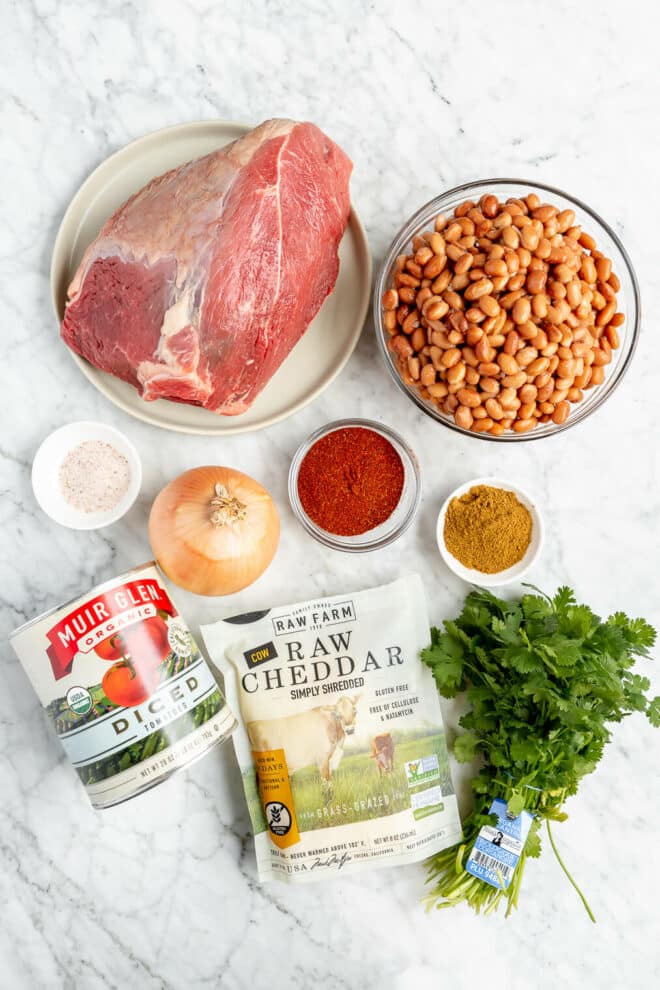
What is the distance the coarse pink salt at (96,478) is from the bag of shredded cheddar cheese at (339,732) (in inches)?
13.2

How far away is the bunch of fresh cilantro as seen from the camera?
1.39 metres

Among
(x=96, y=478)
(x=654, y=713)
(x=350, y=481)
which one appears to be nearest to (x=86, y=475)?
(x=96, y=478)

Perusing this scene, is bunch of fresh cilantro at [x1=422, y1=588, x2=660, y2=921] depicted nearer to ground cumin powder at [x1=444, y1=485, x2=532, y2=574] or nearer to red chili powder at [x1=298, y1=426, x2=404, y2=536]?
ground cumin powder at [x1=444, y1=485, x2=532, y2=574]

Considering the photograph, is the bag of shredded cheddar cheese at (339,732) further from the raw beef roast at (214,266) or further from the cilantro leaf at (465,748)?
the raw beef roast at (214,266)

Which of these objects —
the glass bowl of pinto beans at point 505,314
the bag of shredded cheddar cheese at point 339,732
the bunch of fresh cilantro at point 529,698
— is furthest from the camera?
the bag of shredded cheddar cheese at point 339,732

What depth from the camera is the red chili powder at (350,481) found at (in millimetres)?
1481

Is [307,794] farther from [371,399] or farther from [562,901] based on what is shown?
[371,399]

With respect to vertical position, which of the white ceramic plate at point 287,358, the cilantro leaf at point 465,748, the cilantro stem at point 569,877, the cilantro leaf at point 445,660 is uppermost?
the white ceramic plate at point 287,358

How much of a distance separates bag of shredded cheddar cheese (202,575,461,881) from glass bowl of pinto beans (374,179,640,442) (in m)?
0.44

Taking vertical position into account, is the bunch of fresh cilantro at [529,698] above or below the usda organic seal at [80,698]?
below

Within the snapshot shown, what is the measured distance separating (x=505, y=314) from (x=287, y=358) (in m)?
0.47

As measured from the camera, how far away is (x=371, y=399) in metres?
1.57

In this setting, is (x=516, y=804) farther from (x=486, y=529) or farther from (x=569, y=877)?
(x=486, y=529)

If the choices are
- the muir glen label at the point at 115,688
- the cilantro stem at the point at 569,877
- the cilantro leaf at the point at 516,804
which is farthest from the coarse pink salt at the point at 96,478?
the cilantro stem at the point at 569,877
